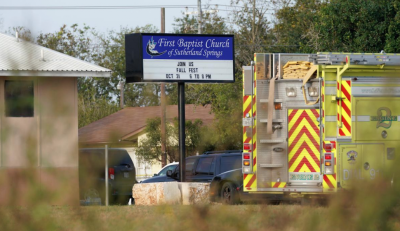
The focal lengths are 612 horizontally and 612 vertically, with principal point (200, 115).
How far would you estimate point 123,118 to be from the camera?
11.8 ft

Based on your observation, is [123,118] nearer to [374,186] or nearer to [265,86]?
[374,186]

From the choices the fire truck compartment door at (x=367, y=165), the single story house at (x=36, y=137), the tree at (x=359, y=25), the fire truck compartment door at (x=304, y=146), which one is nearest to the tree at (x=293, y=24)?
the tree at (x=359, y=25)

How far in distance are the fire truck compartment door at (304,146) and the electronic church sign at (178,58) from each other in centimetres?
382

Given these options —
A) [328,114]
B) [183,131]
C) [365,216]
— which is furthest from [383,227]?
[183,131]

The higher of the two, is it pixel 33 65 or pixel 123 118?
pixel 33 65

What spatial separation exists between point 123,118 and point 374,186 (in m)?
1.47

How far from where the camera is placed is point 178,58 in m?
15.1

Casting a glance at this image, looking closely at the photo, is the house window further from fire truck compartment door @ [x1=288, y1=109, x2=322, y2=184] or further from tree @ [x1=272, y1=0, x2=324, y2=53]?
tree @ [x1=272, y1=0, x2=324, y2=53]

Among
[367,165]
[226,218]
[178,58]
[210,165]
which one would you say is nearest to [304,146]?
[178,58]

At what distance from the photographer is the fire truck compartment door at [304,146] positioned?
463 inches

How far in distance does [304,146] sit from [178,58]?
4.59 m

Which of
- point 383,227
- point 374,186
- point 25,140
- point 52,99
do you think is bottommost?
point 383,227

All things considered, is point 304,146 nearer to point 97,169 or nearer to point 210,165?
point 210,165

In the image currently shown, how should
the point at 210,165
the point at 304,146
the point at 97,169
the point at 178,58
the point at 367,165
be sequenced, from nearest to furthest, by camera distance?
the point at 97,169 < the point at 367,165 < the point at 304,146 < the point at 178,58 < the point at 210,165
